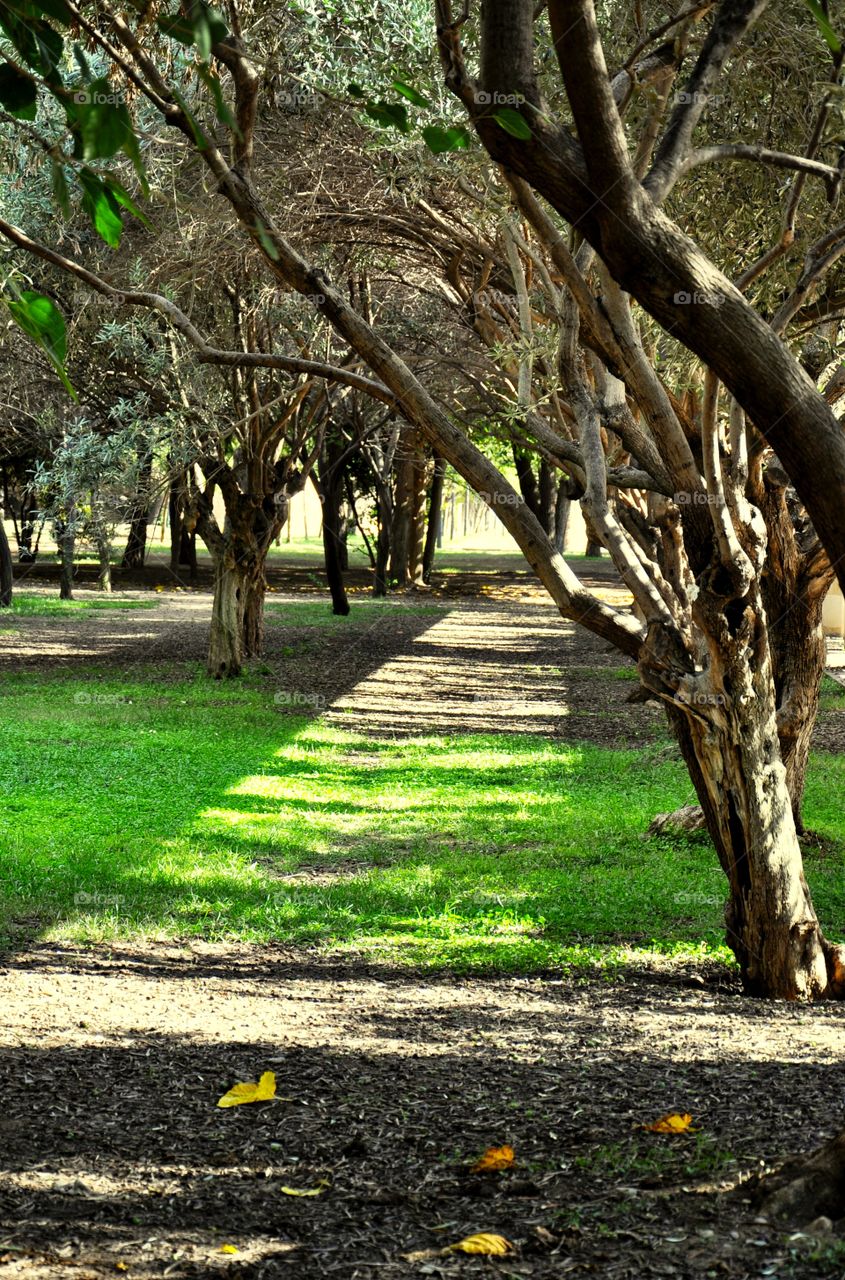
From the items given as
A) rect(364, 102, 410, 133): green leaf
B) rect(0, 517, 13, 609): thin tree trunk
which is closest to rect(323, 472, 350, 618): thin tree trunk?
rect(0, 517, 13, 609): thin tree trunk

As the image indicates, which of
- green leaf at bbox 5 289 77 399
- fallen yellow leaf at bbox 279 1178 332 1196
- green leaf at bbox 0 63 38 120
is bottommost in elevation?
fallen yellow leaf at bbox 279 1178 332 1196

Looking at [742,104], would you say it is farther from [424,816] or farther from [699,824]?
[424,816]

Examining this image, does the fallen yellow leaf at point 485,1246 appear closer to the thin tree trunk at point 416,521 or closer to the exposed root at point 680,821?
the exposed root at point 680,821

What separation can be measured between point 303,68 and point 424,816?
5805 millimetres

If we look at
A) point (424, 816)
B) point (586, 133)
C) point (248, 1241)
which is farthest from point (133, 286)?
point (248, 1241)

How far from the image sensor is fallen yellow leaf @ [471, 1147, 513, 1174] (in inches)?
147

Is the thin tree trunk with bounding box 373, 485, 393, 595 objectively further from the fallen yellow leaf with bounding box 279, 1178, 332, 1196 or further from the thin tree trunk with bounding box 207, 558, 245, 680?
the fallen yellow leaf with bounding box 279, 1178, 332, 1196

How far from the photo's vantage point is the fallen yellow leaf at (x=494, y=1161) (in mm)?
3732

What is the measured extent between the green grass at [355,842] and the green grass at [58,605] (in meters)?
12.4

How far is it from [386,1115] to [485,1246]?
4.09ft

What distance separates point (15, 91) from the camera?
2.23 meters

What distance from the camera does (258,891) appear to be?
7.95 meters

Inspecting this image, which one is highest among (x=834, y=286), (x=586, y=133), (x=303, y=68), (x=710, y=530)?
(x=303, y=68)

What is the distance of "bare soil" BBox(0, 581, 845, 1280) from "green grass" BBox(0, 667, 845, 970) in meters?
0.59
